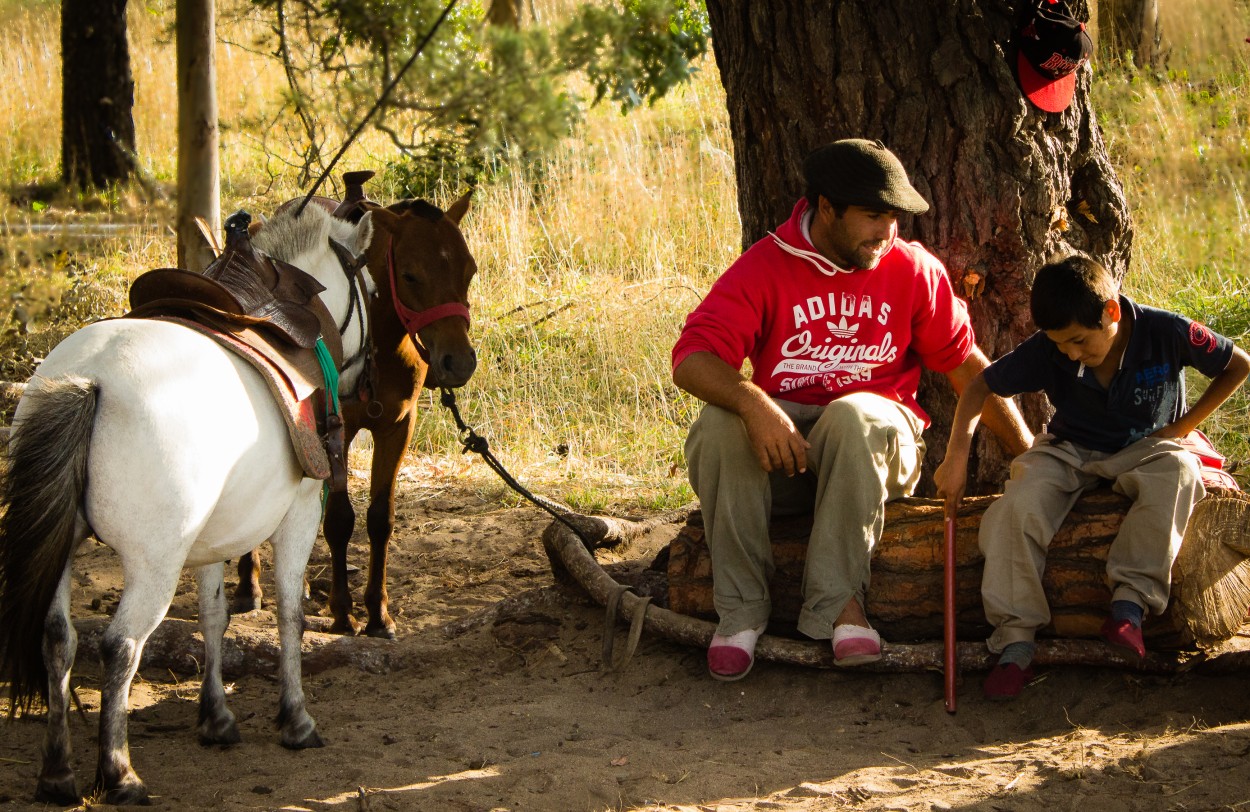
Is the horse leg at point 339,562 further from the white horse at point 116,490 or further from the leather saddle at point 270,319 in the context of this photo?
the white horse at point 116,490

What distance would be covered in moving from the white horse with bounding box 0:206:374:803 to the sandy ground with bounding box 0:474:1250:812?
1.09 feet

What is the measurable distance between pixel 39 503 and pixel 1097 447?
297cm

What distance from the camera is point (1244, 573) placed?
3.43m

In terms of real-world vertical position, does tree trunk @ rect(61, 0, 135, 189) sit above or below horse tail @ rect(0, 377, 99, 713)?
above

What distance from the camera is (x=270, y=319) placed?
341 centimetres

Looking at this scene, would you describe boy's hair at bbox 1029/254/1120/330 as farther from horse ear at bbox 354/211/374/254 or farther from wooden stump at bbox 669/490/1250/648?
horse ear at bbox 354/211/374/254

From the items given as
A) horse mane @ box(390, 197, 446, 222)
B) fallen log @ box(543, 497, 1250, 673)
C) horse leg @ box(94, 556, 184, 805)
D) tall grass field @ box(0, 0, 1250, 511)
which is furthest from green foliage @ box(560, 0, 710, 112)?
horse leg @ box(94, 556, 184, 805)

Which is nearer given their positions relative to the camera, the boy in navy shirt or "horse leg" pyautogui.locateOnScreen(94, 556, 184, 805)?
"horse leg" pyautogui.locateOnScreen(94, 556, 184, 805)

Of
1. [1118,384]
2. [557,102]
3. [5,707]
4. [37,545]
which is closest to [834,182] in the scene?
[1118,384]

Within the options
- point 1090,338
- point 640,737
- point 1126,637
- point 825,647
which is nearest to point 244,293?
point 640,737

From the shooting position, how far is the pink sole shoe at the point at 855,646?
351 cm

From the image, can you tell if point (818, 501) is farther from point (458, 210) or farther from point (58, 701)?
point (58, 701)

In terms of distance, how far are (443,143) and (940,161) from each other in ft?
19.6

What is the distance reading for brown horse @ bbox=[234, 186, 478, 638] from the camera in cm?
422
